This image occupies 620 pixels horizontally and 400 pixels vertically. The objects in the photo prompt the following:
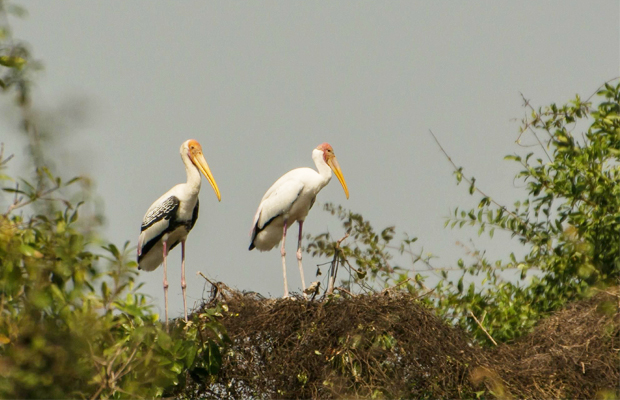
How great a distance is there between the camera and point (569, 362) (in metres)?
5.52

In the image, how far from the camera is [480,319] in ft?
21.5

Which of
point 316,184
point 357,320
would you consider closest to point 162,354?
point 357,320

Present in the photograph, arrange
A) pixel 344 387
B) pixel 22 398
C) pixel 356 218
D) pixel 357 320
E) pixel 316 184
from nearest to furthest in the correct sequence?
pixel 22 398, pixel 344 387, pixel 357 320, pixel 356 218, pixel 316 184

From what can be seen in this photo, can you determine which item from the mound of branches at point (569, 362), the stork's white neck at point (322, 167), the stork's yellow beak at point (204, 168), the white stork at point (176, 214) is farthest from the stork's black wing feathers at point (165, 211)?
the mound of branches at point (569, 362)

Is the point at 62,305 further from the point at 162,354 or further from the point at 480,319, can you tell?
the point at 480,319

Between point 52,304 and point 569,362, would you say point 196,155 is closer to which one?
point 569,362

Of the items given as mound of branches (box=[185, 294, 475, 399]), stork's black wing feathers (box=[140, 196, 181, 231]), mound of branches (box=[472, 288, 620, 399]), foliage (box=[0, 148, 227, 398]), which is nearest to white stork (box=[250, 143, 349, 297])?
stork's black wing feathers (box=[140, 196, 181, 231])

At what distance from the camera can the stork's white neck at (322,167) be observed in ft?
28.7

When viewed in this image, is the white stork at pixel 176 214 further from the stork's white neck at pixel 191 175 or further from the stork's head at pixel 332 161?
the stork's head at pixel 332 161

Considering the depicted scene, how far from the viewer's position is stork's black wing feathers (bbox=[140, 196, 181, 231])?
827cm

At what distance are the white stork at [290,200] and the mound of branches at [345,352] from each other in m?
2.16

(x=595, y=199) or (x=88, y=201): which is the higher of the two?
(x=595, y=199)

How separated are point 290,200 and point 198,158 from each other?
103 cm

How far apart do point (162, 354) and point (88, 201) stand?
2264 mm
